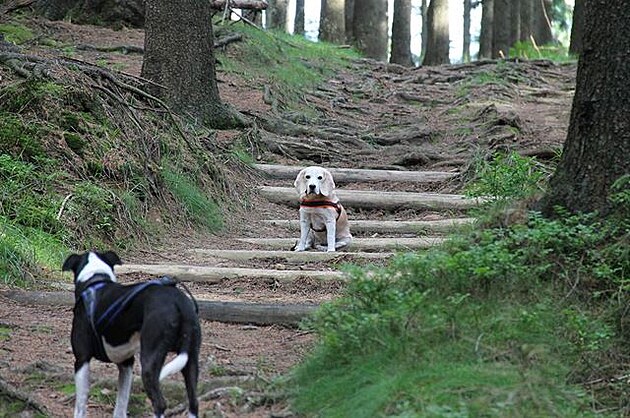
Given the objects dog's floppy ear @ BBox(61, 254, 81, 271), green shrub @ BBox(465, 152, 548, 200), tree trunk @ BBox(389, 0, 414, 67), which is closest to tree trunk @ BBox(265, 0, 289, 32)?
tree trunk @ BBox(389, 0, 414, 67)

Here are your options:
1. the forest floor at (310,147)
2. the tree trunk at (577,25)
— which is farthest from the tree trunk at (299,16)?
the tree trunk at (577,25)

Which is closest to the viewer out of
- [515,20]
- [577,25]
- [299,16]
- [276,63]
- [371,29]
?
[276,63]

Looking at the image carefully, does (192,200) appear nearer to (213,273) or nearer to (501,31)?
(213,273)

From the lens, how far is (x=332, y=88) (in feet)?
66.7

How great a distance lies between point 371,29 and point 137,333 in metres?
25.0

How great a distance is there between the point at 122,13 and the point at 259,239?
10203 millimetres

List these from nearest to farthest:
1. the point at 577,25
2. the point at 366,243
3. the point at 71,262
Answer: the point at 71,262 < the point at 366,243 < the point at 577,25

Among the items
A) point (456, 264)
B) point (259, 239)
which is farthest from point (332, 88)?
point (456, 264)

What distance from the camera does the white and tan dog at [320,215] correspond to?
10453 millimetres

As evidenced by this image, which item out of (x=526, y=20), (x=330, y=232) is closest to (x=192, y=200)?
(x=330, y=232)

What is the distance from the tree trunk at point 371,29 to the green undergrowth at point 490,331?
74.9 ft

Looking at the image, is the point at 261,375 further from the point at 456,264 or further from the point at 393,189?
the point at 393,189

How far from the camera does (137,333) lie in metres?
4.91

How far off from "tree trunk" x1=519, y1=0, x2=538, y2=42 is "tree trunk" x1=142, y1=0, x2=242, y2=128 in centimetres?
2108
